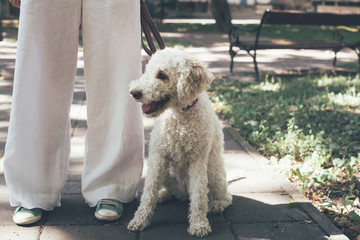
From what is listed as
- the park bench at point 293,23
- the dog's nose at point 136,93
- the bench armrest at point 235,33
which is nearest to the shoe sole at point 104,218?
the dog's nose at point 136,93

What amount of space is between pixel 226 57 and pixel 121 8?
7.25 meters

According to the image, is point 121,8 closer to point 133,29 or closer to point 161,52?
point 133,29

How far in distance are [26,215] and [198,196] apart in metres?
1.05

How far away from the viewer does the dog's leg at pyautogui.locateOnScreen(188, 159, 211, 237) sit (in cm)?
260

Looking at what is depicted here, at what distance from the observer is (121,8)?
8.43ft

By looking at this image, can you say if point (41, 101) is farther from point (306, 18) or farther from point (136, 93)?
point (306, 18)

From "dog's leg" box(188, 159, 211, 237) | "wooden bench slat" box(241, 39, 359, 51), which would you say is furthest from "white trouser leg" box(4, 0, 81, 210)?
"wooden bench slat" box(241, 39, 359, 51)

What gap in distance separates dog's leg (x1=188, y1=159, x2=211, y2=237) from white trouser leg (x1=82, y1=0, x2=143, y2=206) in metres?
0.43

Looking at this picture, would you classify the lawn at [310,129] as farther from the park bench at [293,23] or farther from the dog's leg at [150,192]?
the dog's leg at [150,192]

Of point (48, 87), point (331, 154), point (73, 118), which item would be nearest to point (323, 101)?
point (331, 154)

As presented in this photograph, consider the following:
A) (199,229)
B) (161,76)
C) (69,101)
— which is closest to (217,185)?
(199,229)

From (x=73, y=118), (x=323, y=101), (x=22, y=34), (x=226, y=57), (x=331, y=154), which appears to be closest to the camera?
(x=22, y=34)

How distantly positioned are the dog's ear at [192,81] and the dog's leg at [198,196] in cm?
44

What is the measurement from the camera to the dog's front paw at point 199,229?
2.57 meters
